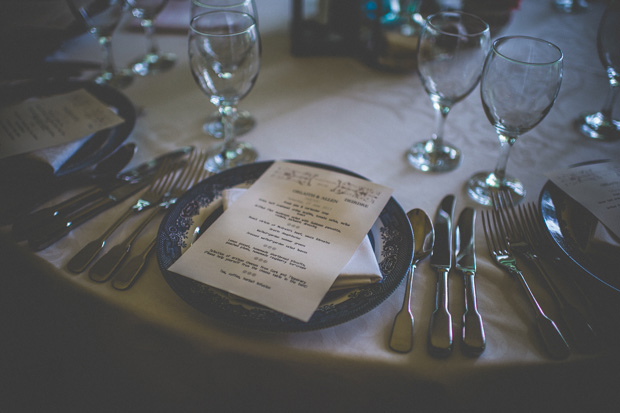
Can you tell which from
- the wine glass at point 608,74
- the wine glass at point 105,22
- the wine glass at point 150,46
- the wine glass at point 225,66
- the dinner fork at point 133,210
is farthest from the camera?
the wine glass at point 150,46

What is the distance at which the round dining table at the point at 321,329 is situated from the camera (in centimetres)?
47

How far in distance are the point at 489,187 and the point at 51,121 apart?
80 centimetres

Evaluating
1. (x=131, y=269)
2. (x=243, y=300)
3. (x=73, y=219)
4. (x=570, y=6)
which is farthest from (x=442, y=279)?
(x=570, y=6)

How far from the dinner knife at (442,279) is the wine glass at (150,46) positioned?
2.58 feet

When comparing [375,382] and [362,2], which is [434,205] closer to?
[375,382]

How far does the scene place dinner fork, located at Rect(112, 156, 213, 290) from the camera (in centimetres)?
53

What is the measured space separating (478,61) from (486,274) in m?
0.37

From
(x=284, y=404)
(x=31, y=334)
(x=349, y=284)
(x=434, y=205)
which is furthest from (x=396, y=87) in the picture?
(x=31, y=334)

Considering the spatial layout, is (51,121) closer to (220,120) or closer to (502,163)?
(220,120)

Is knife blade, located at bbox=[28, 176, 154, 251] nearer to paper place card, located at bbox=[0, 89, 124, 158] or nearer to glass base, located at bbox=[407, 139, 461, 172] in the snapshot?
paper place card, located at bbox=[0, 89, 124, 158]

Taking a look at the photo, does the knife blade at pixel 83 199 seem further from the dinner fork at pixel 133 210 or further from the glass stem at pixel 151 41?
the glass stem at pixel 151 41

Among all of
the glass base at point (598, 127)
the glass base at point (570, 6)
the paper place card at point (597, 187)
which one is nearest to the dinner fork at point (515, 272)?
the paper place card at point (597, 187)

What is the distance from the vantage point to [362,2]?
109 cm

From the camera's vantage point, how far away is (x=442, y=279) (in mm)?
536
